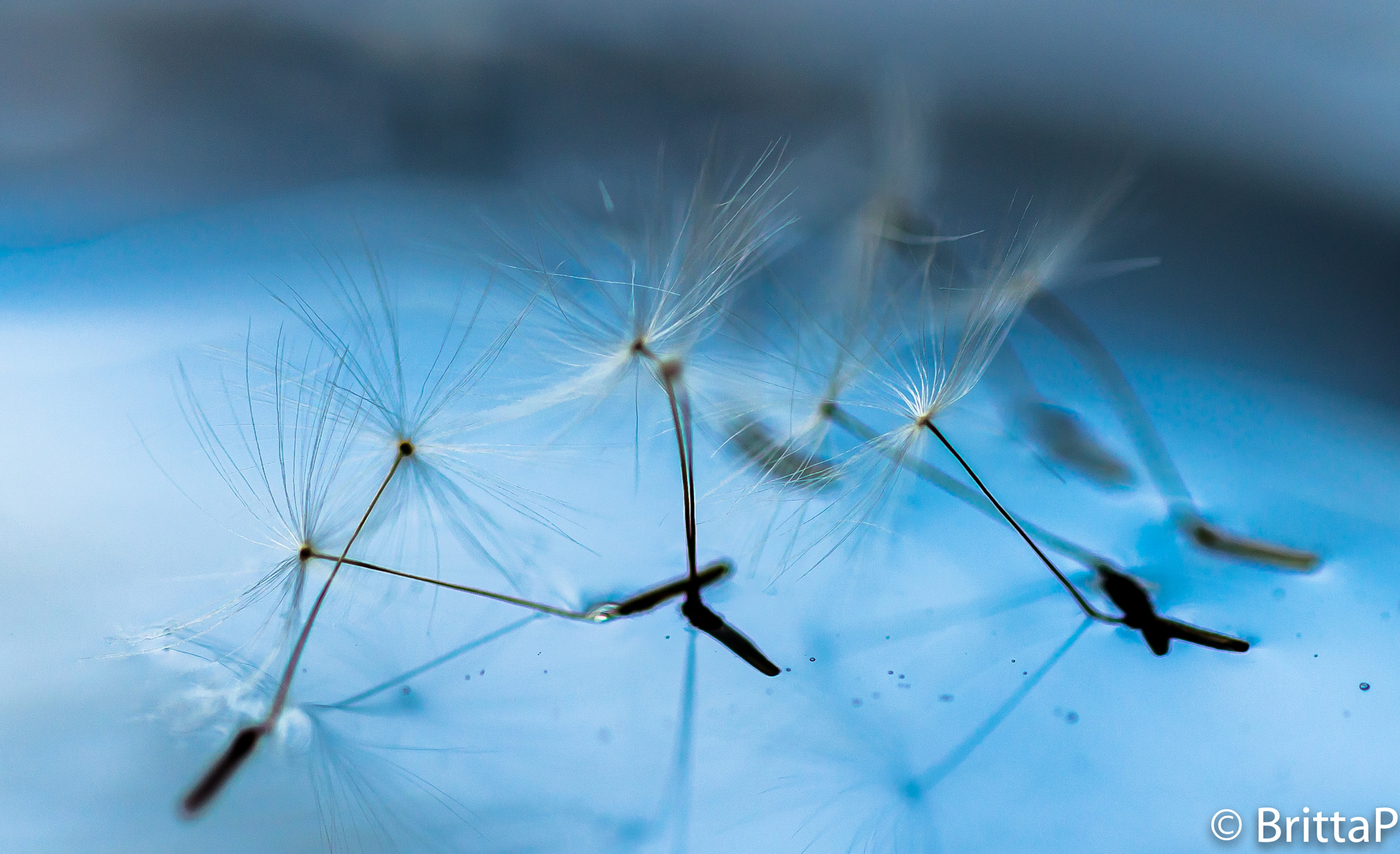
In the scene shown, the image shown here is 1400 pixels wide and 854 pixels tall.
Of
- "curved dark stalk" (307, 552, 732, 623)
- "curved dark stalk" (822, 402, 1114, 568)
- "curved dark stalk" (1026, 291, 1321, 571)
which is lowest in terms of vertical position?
"curved dark stalk" (307, 552, 732, 623)

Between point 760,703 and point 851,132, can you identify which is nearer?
point 760,703

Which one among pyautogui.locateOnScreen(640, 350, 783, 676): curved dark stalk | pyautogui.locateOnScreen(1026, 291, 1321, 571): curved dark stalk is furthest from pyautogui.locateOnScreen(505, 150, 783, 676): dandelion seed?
pyautogui.locateOnScreen(1026, 291, 1321, 571): curved dark stalk

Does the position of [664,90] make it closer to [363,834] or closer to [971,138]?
[971,138]

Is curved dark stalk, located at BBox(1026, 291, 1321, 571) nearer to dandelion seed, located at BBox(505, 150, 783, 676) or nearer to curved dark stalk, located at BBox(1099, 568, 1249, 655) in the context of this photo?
curved dark stalk, located at BBox(1099, 568, 1249, 655)

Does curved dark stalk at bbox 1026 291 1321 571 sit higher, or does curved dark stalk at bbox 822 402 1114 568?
curved dark stalk at bbox 1026 291 1321 571

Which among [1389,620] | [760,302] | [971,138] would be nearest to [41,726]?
[760,302]

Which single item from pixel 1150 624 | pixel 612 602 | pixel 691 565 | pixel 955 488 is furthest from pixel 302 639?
pixel 1150 624
